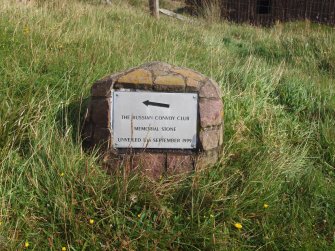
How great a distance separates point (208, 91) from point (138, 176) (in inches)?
32.1

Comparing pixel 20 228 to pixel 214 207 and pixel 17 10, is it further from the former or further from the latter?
pixel 17 10

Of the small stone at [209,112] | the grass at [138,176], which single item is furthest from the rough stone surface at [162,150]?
the grass at [138,176]

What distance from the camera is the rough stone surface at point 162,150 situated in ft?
9.95

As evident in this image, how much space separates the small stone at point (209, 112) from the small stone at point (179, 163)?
0.86 ft

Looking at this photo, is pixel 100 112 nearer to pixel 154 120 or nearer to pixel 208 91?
pixel 154 120

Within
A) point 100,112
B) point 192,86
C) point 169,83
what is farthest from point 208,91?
point 100,112

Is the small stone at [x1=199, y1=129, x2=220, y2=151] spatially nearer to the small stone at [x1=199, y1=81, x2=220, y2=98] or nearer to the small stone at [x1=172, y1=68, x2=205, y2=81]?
the small stone at [x1=199, y1=81, x2=220, y2=98]

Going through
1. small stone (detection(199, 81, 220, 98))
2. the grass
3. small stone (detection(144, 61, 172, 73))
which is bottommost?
the grass

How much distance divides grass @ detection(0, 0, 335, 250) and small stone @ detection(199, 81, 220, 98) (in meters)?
0.43

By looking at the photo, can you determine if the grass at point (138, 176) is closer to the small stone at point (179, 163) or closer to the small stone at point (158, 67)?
the small stone at point (179, 163)

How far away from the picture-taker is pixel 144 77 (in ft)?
10.2

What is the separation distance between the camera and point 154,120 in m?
3.09

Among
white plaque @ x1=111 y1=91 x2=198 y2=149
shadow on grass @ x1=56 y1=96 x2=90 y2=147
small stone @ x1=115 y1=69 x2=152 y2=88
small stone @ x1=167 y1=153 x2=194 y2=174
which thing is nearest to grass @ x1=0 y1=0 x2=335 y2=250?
shadow on grass @ x1=56 y1=96 x2=90 y2=147

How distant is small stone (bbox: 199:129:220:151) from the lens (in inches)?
122
